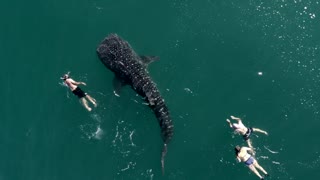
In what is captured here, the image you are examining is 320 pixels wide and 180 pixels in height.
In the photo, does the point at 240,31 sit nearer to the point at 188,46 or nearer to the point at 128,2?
the point at 188,46

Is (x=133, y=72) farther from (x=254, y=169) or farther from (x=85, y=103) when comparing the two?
(x=254, y=169)

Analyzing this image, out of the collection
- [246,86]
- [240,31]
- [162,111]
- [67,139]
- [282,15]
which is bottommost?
[67,139]

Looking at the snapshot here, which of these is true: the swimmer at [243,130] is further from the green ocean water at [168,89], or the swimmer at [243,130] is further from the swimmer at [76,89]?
the swimmer at [76,89]

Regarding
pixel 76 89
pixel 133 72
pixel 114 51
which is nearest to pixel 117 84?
pixel 133 72

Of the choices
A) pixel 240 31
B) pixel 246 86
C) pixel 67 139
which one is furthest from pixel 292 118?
pixel 67 139

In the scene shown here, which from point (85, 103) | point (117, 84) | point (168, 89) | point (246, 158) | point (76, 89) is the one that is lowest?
point (85, 103)

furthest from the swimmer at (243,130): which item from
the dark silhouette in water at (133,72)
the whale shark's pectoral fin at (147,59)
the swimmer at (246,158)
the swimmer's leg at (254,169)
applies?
the whale shark's pectoral fin at (147,59)
